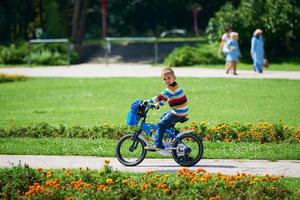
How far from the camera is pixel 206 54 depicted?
3653 centimetres

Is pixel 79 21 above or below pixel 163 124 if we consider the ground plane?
above

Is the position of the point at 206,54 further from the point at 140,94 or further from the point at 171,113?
the point at 171,113

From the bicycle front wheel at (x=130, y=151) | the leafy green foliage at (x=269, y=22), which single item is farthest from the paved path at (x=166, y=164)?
the leafy green foliage at (x=269, y=22)

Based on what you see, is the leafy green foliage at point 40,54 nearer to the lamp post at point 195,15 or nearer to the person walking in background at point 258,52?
the person walking in background at point 258,52

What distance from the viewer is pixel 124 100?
23.2 meters

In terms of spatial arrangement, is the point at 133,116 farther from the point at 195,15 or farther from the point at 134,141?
the point at 195,15

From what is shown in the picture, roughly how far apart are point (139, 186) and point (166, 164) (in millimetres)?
2567

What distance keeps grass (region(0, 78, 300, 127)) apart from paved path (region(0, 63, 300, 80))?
1956 millimetres

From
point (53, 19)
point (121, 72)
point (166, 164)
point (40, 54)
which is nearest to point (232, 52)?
point (121, 72)

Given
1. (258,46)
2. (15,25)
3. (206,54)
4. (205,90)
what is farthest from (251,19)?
(15,25)

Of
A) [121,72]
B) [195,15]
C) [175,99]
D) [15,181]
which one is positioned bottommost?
[121,72]

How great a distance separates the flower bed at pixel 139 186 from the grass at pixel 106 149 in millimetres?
2449

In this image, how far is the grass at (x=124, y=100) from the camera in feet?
62.8

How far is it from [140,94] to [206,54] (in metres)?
12.7
